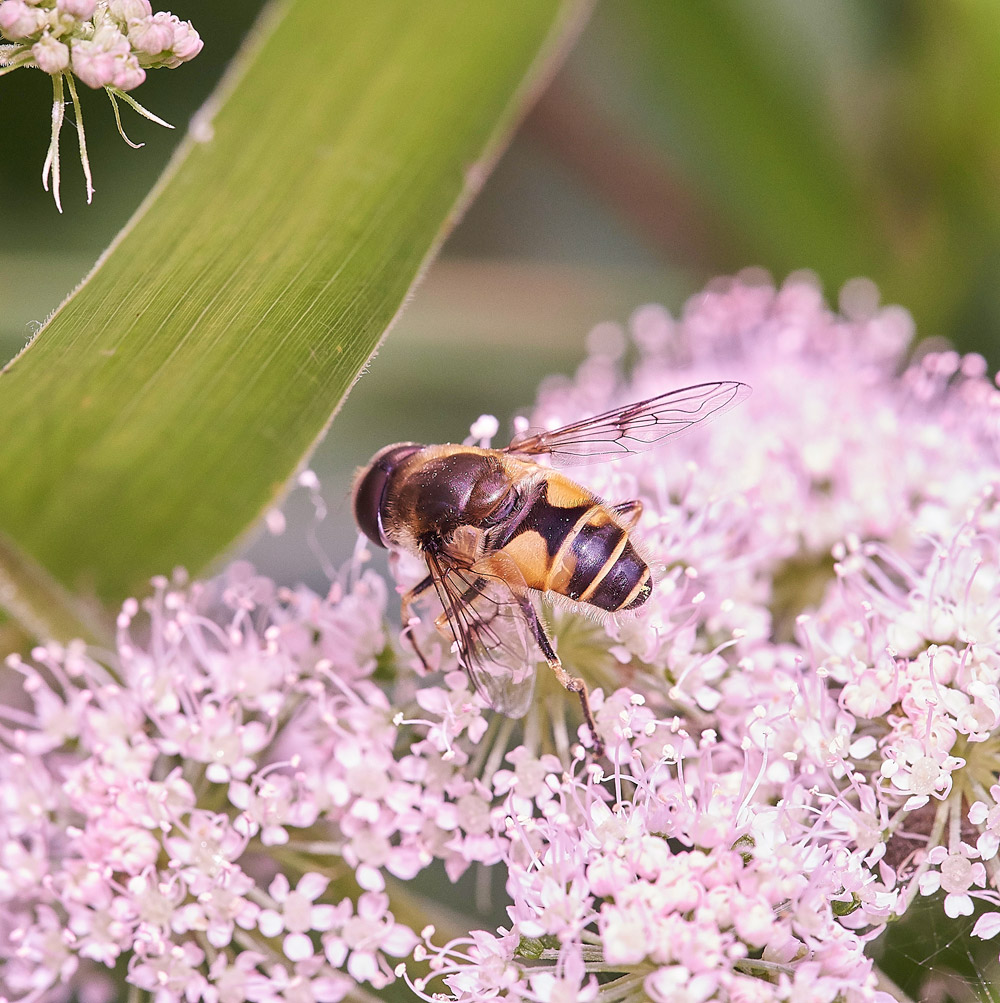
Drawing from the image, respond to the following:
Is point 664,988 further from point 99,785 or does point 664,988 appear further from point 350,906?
point 99,785

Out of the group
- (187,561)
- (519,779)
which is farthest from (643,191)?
(519,779)

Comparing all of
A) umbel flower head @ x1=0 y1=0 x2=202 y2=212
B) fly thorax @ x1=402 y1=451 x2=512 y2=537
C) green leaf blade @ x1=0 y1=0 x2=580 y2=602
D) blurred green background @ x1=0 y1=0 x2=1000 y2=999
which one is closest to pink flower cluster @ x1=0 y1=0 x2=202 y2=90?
umbel flower head @ x1=0 y1=0 x2=202 y2=212

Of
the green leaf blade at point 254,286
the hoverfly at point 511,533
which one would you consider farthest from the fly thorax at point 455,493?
the green leaf blade at point 254,286

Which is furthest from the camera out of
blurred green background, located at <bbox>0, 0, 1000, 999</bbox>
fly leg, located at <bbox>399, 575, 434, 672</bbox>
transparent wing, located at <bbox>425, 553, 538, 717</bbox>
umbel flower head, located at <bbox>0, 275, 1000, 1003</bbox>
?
blurred green background, located at <bbox>0, 0, 1000, 999</bbox>

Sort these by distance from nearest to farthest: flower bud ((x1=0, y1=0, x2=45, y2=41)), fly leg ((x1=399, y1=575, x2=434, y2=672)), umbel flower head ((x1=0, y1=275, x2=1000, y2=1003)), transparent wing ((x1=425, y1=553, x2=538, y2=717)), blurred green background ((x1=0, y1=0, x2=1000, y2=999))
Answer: flower bud ((x1=0, y1=0, x2=45, y2=41)) < umbel flower head ((x1=0, y1=275, x2=1000, y2=1003)) < transparent wing ((x1=425, y1=553, x2=538, y2=717)) < fly leg ((x1=399, y1=575, x2=434, y2=672)) < blurred green background ((x1=0, y1=0, x2=1000, y2=999))

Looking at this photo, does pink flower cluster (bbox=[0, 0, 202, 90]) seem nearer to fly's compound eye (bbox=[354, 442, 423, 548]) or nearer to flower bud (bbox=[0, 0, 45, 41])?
flower bud (bbox=[0, 0, 45, 41])

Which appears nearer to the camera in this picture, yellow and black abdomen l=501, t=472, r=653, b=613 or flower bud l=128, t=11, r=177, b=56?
flower bud l=128, t=11, r=177, b=56

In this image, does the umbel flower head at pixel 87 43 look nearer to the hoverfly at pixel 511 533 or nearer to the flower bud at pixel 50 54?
the flower bud at pixel 50 54
